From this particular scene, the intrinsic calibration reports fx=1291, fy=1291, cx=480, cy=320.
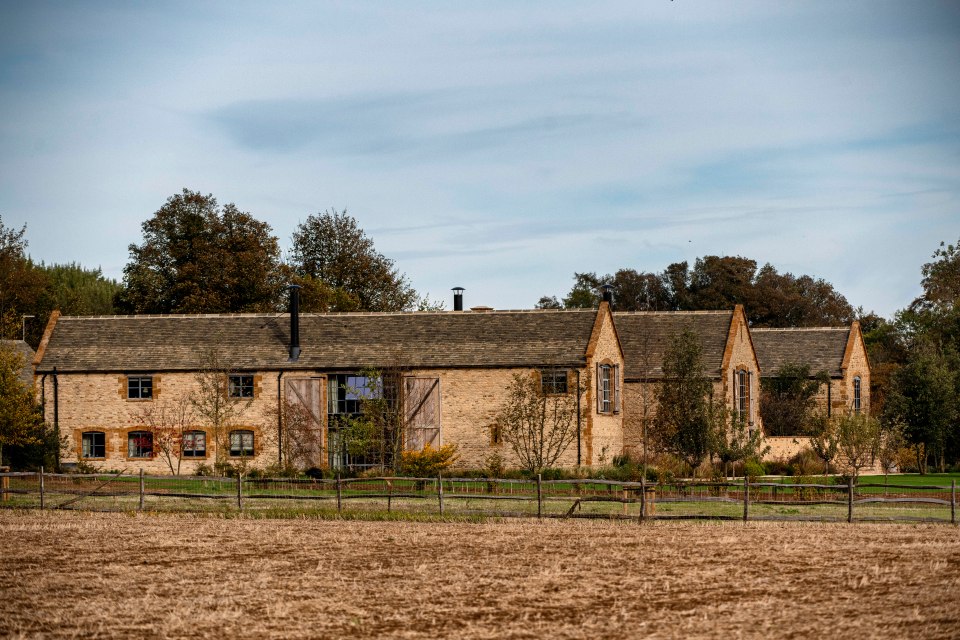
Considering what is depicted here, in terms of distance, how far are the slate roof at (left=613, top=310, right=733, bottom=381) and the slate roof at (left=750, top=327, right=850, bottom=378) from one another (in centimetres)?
649

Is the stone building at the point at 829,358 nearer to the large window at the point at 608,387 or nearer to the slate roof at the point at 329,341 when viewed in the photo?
the large window at the point at 608,387

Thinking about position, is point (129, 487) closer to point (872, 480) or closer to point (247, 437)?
point (247, 437)

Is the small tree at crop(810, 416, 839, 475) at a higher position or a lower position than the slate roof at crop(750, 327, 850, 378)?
lower

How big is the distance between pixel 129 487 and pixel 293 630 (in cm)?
2629

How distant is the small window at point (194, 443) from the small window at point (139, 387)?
250 cm

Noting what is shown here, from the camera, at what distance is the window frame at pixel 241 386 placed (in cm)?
5341

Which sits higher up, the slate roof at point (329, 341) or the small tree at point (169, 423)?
the slate roof at point (329, 341)

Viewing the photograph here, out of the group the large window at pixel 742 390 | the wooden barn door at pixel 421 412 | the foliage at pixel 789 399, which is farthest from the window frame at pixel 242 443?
the foliage at pixel 789 399

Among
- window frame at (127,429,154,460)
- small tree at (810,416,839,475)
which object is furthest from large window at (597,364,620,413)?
window frame at (127,429,154,460)

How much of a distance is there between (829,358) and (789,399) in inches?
128

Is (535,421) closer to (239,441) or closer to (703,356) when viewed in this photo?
(703,356)

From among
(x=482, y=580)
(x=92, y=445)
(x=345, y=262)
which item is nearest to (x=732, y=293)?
(x=345, y=262)

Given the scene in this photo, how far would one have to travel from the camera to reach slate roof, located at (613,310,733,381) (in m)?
56.3

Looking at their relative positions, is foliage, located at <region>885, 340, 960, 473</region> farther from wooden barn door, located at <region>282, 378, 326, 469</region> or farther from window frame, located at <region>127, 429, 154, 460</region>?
window frame, located at <region>127, 429, 154, 460</region>
